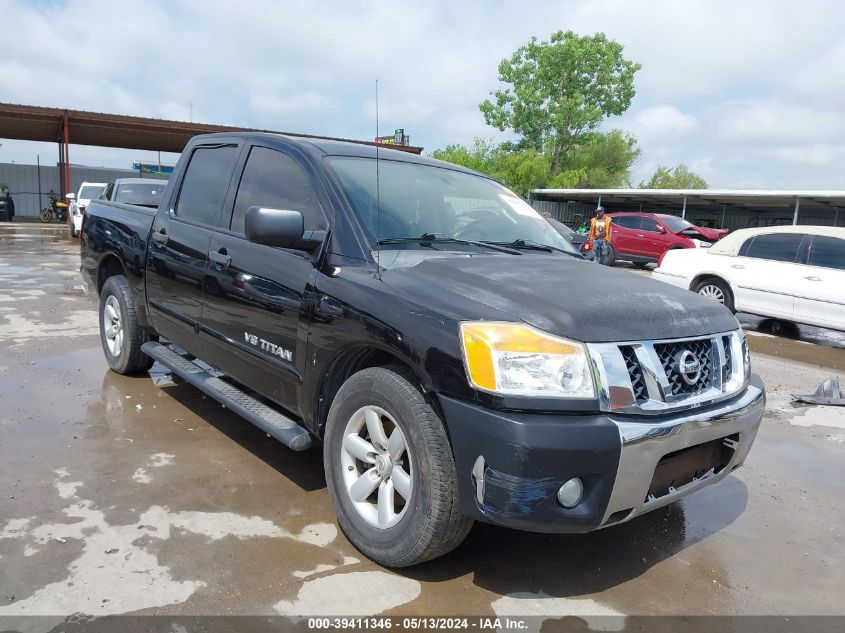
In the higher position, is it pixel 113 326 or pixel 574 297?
pixel 574 297

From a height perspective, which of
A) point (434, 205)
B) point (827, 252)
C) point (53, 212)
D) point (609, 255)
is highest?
point (434, 205)

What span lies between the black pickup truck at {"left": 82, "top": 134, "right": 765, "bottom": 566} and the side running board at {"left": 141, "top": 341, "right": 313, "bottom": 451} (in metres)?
0.02

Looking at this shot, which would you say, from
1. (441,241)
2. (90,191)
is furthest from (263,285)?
(90,191)

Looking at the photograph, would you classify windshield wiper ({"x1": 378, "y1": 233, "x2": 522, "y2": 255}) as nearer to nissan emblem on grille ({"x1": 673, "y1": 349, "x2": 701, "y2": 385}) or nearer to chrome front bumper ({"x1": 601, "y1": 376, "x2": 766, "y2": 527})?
nissan emblem on grille ({"x1": 673, "y1": 349, "x2": 701, "y2": 385})

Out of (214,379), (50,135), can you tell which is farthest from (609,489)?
(50,135)

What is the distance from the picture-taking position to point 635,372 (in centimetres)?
239

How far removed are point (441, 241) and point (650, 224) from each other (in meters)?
17.1

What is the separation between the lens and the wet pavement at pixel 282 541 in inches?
99.6

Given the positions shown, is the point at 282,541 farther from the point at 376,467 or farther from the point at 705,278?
the point at 705,278

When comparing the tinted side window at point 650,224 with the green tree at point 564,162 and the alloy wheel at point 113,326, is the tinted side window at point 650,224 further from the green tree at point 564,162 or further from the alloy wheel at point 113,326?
the alloy wheel at point 113,326

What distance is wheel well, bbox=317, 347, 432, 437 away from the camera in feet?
8.84

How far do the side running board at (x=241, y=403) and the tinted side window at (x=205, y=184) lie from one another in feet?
3.04

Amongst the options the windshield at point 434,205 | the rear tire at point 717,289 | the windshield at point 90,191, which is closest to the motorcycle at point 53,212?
the windshield at point 90,191

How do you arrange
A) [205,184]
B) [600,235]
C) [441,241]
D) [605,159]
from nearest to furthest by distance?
[441,241] < [205,184] < [600,235] < [605,159]
